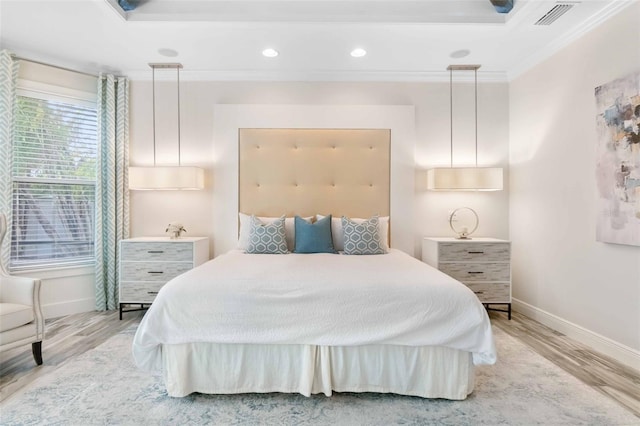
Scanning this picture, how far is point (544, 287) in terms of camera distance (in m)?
3.31

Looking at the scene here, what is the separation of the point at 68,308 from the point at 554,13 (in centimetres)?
529

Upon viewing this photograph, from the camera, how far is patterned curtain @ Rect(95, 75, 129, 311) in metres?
3.64

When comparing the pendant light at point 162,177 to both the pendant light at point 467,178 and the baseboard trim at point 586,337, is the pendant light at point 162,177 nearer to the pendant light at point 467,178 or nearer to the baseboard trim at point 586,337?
the pendant light at point 467,178

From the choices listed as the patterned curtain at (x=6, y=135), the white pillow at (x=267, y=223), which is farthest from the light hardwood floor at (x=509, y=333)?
the white pillow at (x=267, y=223)

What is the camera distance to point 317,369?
1.92m

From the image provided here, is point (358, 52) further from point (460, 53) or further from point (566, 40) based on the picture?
point (566, 40)

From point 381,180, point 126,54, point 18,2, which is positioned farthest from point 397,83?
point 18,2

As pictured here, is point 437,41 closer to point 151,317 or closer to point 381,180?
point 381,180

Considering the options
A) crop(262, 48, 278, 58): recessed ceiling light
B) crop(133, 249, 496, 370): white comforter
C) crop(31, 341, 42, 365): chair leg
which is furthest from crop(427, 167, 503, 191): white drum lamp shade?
crop(31, 341, 42, 365): chair leg

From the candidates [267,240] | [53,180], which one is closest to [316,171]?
[267,240]

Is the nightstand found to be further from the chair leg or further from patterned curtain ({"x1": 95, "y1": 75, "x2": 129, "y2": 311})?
the chair leg

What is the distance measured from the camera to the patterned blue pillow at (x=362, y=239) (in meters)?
3.17

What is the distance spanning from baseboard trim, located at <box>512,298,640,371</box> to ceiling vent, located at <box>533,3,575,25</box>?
2.55 m

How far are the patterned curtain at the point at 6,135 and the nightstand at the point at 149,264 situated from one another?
995 mm
